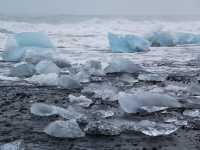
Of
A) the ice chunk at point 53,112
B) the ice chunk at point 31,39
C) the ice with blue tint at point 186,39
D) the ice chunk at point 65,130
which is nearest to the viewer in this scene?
the ice chunk at point 65,130

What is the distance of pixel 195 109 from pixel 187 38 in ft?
24.1

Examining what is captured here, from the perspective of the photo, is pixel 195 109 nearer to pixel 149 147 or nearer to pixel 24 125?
pixel 149 147

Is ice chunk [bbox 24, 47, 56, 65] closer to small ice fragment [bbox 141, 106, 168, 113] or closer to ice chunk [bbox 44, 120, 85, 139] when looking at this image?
small ice fragment [bbox 141, 106, 168, 113]

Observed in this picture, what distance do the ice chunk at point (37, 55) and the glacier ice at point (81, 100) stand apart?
7.56 feet

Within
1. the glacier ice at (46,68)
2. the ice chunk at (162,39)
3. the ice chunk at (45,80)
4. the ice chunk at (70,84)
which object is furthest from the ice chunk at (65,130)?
the ice chunk at (162,39)

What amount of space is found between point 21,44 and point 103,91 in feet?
12.0

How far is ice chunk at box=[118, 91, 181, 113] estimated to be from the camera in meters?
3.02

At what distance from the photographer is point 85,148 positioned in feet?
7.57

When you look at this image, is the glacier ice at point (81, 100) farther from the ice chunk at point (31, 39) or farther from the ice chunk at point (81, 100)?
the ice chunk at point (31, 39)

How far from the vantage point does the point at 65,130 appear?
2477 millimetres

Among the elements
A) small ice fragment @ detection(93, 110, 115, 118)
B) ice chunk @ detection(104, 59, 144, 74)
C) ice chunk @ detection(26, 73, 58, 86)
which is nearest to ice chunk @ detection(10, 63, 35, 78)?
ice chunk @ detection(26, 73, 58, 86)

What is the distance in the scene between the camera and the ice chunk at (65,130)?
2.47 meters

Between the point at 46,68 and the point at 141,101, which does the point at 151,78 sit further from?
the point at 141,101

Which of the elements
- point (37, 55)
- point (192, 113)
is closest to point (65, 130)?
point (192, 113)
